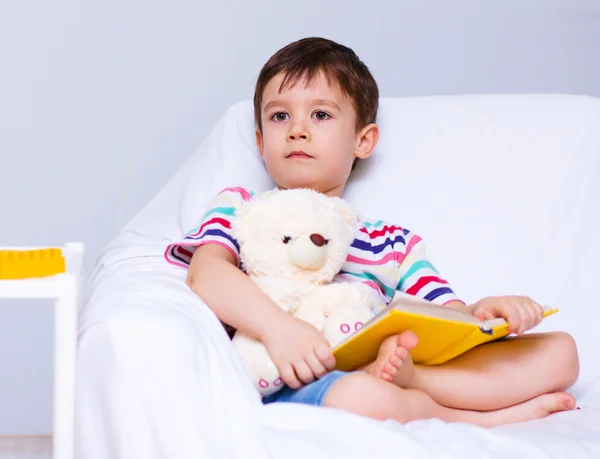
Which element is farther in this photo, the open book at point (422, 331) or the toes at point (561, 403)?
the toes at point (561, 403)

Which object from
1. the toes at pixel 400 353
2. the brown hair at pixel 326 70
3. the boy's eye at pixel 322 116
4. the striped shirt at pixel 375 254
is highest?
the brown hair at pixel 326 70

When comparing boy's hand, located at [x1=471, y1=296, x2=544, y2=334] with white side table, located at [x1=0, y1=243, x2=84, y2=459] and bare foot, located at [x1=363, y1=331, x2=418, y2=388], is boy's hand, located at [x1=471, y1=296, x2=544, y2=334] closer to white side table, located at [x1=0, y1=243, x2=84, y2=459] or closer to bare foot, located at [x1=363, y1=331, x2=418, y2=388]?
bare foot, located at [x1=363, y1=331, x2=418, y2=388]

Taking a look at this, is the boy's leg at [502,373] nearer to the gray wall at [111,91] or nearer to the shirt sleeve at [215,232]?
the shirt sleeve at [215,232]

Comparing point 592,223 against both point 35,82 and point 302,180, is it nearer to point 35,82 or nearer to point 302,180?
point 302,180

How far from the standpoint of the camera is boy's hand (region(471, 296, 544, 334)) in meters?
1.08

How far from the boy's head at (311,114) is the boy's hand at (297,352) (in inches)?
13.7

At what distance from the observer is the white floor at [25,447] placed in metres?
1.56

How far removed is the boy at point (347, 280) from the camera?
97cm

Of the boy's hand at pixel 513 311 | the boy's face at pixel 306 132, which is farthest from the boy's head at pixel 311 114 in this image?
the boy's hand at pixel 513 311

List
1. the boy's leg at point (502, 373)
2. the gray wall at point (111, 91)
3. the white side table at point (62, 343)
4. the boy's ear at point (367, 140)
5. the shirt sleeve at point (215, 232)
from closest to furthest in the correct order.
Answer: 1. the white side table at point (62, 343)
2. the boy's leg at point (502, 373)
3. the shirt sleeve at point (215, 232)
4. the boy's ear at point (367, 140)
5. the gray wall at point (111, 91)

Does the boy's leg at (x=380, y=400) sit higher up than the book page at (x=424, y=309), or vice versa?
the book page at (x=424, y=309)

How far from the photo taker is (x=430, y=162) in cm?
143

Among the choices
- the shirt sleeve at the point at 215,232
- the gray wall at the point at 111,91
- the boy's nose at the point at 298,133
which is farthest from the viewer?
the gray wall at the point at 111,91

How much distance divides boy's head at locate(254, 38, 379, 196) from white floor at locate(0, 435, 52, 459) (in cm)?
72
